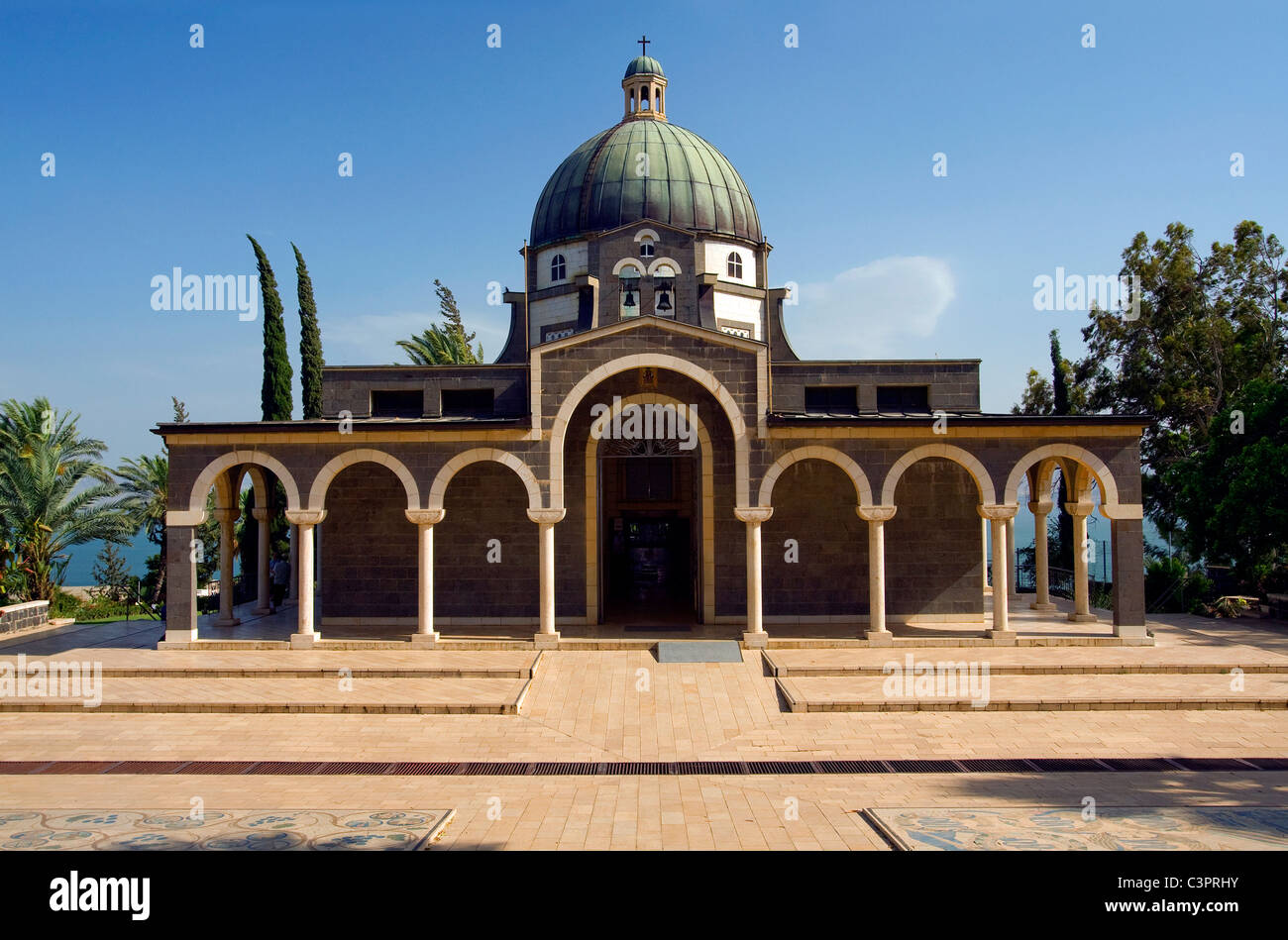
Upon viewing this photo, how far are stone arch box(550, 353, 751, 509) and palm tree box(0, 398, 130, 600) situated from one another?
2004 cm

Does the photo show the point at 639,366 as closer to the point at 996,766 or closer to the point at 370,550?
the point at 370,550

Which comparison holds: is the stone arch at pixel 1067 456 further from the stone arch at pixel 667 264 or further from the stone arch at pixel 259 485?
the stone arch at pixel 259 485

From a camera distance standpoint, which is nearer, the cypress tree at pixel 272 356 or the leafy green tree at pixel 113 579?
the cypress tree at pixel 272 356

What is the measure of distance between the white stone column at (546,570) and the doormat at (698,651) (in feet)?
8.48

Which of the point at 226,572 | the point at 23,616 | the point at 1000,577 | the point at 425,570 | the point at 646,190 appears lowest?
the point at 23,616

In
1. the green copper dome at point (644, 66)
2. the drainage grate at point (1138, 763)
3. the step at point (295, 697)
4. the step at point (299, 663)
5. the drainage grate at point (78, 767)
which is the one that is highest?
the green copper dome at point (644, 66)

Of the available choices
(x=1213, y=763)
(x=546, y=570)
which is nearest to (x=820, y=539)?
(x=546, y=570)

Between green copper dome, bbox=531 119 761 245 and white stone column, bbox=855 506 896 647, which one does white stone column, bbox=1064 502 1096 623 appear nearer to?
white stone column, bbox=855 506 896 647

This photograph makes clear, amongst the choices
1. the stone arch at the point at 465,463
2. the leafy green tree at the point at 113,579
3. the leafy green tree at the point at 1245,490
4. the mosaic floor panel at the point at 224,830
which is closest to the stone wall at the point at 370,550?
the stone arch at the point at 465,463

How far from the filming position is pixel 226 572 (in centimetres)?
2384

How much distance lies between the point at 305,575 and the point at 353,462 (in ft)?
9.40

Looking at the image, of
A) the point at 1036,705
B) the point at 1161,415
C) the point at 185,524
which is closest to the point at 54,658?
the point at 185,524

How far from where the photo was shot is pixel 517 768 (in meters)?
13.3

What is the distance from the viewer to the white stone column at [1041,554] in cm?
2614
